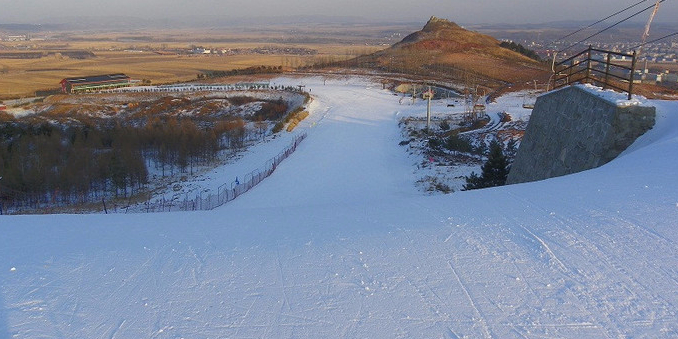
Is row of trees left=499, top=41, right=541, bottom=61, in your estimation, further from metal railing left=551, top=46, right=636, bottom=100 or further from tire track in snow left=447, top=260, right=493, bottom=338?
tire track in snow left=447, top=260, right=493, bottom=338

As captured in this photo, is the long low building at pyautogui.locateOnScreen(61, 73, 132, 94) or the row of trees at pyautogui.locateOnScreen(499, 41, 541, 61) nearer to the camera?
the long low building at pyautogui.locateOnScreen(61, 73, 132, 94)

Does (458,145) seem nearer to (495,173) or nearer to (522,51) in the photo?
(495,173)

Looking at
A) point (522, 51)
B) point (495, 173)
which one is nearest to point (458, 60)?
point (522, 51)

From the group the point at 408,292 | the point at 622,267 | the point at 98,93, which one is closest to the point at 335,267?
the point at 408,292

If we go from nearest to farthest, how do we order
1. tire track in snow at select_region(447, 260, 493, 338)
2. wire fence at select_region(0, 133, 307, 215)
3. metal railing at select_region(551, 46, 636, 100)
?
1. tire track in snow at select_region(447, 260, 493, 338)
2. metal railing at select_region(551, 46, 636, 100)
3. wire fence at select_region(0, 133, 307, 215)

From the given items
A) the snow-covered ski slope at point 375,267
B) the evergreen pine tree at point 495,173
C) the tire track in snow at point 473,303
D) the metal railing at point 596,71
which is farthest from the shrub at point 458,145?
the tire track in snow at point 473,303

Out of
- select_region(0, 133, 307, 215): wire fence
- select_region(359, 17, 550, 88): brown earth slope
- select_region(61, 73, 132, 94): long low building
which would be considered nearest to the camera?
select_region(0, 133, 307, 215): wire fence

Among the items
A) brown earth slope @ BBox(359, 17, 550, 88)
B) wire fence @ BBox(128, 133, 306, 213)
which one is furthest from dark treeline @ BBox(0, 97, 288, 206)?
brown earth slope @ BBox(359, 17, 550, 88)
